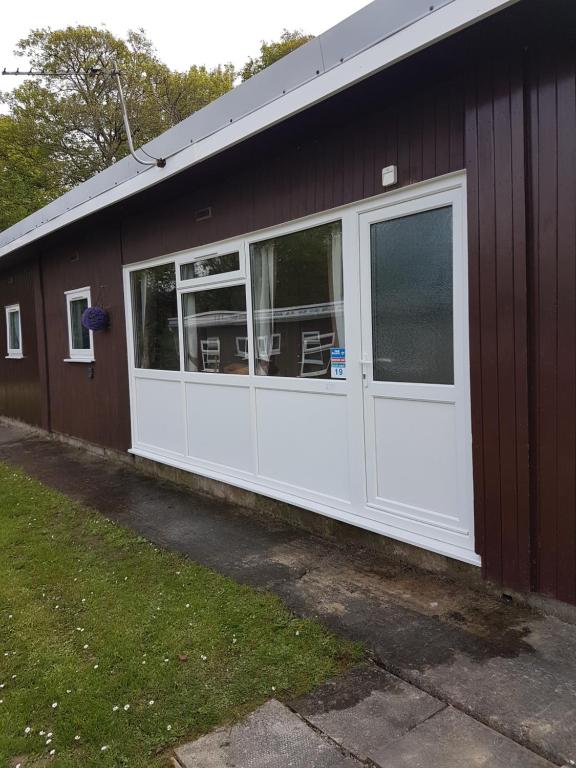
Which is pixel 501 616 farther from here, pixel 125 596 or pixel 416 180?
pixel 416 180

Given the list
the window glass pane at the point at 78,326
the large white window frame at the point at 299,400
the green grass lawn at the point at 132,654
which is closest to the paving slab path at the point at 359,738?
the green grass lawn at the point at 132,654

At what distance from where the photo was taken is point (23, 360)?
952 cm

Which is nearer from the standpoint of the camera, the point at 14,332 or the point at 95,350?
the point at 95,350

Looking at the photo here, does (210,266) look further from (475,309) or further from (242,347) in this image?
(475,309)

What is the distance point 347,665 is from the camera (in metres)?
2.43

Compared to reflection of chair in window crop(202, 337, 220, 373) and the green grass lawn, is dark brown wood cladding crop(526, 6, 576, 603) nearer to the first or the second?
the green grass lawn

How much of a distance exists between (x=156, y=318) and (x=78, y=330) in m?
2.18

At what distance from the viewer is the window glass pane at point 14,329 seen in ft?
32.2

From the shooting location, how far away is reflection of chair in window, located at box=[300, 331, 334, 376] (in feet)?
12.8

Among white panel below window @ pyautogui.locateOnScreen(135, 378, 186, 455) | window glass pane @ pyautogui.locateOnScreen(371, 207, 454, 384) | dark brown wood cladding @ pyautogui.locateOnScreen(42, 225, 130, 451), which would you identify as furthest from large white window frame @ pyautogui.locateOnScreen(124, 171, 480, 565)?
dark brown wood cladding @ pyautogui.locateOnScreen(42, 225, 130, 451)

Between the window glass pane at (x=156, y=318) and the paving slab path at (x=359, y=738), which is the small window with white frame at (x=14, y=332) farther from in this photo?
the paving slab path at (x=359, y=738)

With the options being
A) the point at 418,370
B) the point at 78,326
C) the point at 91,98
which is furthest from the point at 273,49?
the point at 418,370

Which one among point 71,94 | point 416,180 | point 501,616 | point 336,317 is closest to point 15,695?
point 501,616

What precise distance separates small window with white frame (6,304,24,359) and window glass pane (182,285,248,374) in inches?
212
